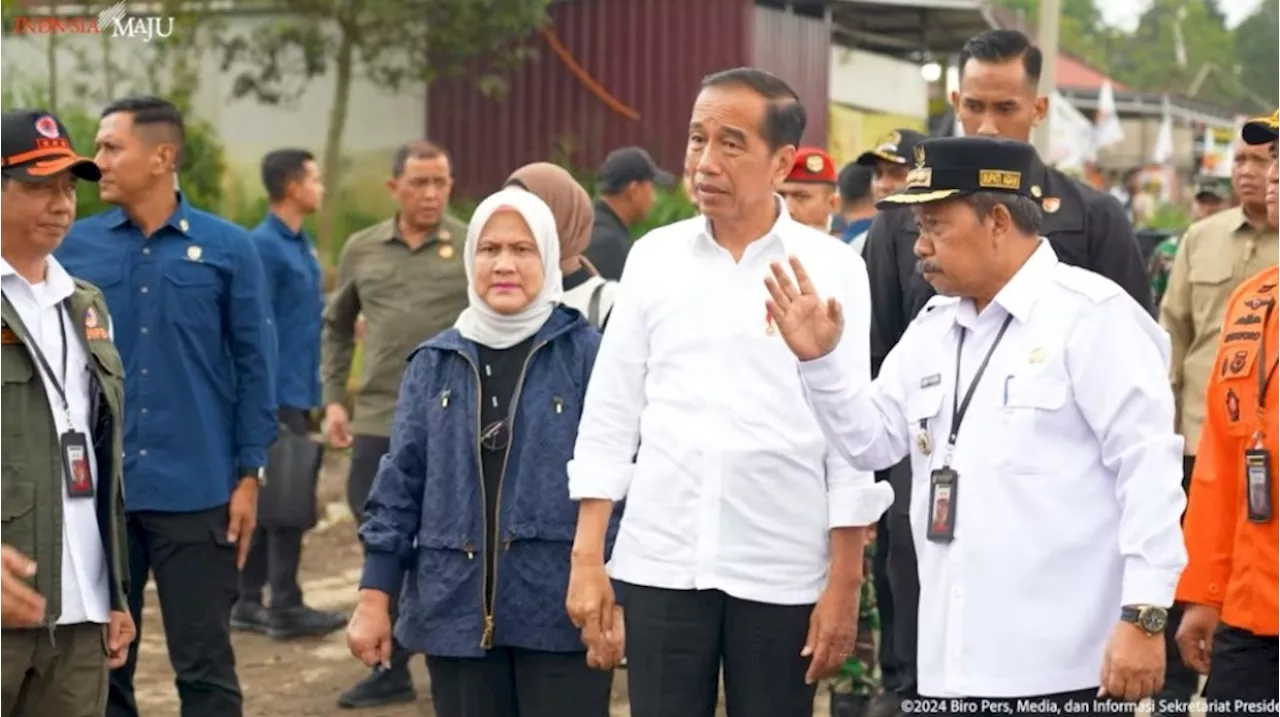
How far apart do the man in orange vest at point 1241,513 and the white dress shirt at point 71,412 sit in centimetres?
282

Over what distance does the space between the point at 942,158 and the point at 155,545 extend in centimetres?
320

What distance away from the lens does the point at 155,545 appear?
19.3ft

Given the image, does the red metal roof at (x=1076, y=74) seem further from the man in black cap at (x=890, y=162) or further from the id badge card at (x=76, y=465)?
the id badge card at (x=76, y=465)

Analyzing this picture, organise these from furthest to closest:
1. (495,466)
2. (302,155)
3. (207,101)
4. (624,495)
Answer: (207,101) → (302,155) → (495,466) → (624,495)

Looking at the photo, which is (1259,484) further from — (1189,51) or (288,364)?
(1189,51)

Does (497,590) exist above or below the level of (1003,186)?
below

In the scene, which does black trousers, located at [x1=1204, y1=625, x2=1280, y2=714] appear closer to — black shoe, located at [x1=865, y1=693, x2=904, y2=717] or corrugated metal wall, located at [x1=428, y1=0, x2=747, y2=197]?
black shoe, located at [x1=865, y1=693, x2=904, y2=717]

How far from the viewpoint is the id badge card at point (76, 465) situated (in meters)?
4.66

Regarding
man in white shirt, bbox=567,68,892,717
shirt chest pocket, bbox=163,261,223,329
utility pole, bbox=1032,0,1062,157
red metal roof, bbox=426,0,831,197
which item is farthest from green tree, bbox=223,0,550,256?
man in white shirt, bbox=567,68,892,717

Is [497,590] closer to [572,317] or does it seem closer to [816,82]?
[572,317]

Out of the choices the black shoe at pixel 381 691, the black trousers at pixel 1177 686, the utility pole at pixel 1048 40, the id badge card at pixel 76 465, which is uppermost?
the utility pole at pixel 1048 40

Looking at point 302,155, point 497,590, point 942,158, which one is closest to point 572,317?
point 497,590

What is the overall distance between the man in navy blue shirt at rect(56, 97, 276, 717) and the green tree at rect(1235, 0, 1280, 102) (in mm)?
67231

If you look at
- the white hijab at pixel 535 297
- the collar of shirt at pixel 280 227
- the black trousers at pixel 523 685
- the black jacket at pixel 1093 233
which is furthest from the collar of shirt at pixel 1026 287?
the collar of shirt at pixel 280 227
